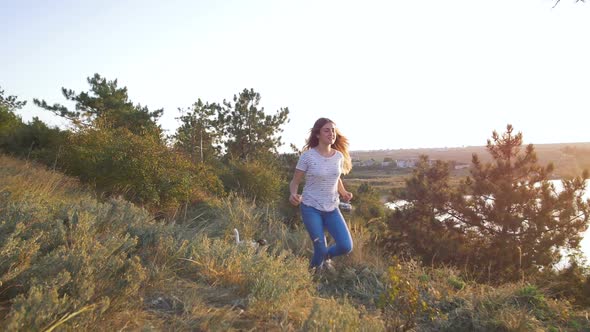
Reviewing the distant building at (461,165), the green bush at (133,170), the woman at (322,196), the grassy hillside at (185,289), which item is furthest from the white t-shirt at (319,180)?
the distant building at (461,165)

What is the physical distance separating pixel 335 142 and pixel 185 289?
2855 mm

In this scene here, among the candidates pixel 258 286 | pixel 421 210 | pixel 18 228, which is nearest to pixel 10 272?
pixel 18 228

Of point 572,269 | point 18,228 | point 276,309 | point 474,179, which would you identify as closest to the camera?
point 18,228

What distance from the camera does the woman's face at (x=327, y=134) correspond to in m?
5.07

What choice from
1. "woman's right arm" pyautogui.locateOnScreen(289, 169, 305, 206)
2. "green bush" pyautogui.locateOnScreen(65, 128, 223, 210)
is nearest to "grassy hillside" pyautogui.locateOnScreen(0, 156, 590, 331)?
"woman's right arm" pyautogui.locateOnScreen(289, 169, 305, 206)

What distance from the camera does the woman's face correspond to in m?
5.07

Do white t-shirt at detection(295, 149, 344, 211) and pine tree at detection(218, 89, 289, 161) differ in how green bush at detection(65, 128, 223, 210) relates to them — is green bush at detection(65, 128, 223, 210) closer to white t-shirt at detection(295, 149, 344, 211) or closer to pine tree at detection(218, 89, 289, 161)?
white t-shirt at detection(295, 149, 344, 211)

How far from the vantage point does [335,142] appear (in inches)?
223

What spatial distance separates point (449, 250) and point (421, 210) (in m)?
1.58

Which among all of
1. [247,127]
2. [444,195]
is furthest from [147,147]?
[247,127]

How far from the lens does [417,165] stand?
12.7m

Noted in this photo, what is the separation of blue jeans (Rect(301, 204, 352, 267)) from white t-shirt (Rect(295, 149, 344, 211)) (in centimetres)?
8

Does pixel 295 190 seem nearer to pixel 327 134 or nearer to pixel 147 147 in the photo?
pixel 327 134

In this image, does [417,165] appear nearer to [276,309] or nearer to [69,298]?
[276,309]
